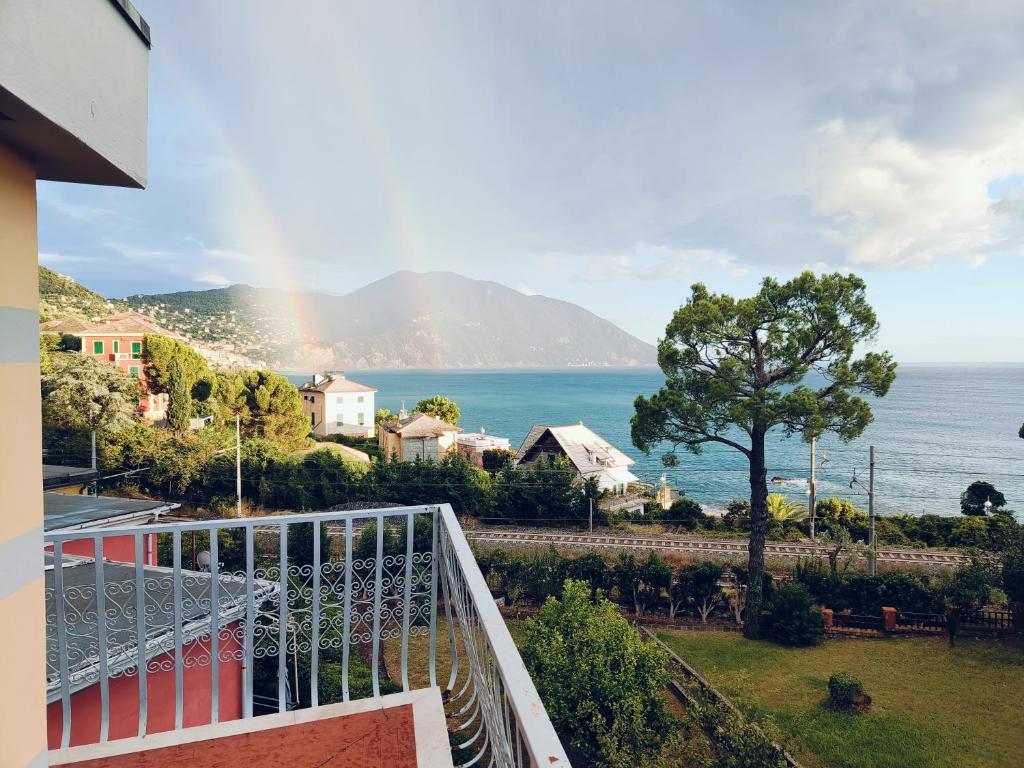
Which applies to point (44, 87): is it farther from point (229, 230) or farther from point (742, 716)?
point (229, 230)

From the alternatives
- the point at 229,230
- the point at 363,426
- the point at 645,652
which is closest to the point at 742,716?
the point at 645,652

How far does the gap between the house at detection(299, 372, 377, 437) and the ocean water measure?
20.7 m

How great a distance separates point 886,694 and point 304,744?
Result: 466 inches

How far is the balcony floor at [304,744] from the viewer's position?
89.9 inches

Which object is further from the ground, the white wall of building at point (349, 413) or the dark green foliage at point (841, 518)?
the white wall of building at point (349, 413)

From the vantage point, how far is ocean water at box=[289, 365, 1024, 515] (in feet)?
143

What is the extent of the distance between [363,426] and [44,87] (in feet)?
153

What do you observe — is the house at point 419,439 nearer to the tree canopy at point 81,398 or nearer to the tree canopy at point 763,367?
the tree canopy at point 81,398

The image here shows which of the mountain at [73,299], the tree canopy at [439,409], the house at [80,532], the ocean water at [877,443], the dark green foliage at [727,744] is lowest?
the ocean water at [877,443]

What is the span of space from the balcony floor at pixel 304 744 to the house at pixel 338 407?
42.9 meters

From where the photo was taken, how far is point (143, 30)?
1337 mm

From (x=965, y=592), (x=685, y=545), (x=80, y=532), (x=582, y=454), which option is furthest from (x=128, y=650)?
(x=582, y=454)

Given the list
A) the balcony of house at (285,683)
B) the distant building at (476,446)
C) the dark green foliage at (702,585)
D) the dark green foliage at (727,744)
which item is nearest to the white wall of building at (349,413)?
the distant building at (476,446)

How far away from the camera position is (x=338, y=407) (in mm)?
45406
